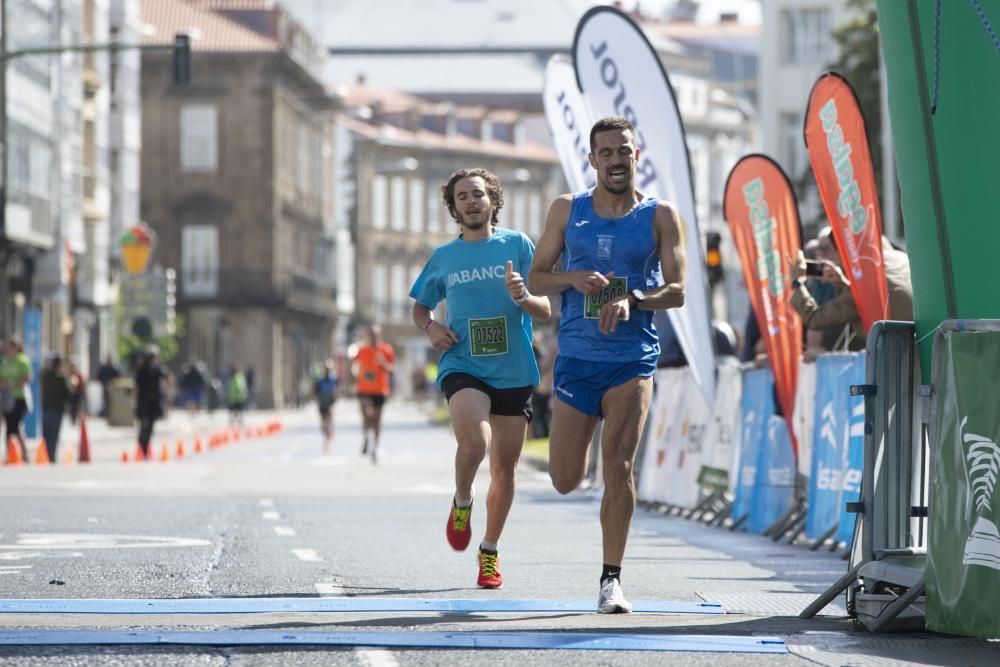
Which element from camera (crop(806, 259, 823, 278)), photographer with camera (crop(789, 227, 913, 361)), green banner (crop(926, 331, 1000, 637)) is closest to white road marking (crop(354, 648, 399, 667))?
green banner (crop(926, 331, 1000, 637))

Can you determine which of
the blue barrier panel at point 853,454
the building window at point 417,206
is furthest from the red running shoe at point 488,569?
the building window at point 417,206

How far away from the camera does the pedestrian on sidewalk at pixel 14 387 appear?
3033 cm

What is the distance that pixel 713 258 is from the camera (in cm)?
2823

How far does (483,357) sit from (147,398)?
22444 millimetres

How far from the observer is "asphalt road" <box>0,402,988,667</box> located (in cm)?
743

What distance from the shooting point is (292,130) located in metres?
95.6

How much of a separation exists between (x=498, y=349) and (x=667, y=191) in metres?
6.90

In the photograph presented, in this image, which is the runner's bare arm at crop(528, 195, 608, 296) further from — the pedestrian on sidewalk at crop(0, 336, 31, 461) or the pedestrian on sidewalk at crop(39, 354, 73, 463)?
the pedestrian on sidewalk at crop(39, 354, 73, 463)

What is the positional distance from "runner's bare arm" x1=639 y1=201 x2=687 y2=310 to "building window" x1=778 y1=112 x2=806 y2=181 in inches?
2553

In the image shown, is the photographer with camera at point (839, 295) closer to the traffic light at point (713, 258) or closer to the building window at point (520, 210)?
the traffic light at point (713, 258)

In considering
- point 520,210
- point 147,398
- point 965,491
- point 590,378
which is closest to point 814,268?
point 590,378

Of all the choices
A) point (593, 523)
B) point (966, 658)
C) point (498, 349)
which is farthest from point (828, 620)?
point (593, 523)

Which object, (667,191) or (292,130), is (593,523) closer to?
(667,191)

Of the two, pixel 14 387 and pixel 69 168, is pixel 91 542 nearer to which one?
pixel 14 387
